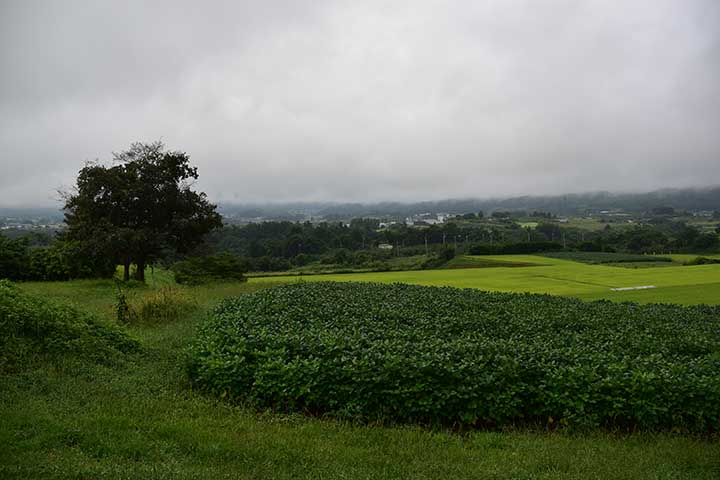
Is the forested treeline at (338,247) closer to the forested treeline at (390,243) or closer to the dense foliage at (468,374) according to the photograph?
the forested treeline at (390,243)

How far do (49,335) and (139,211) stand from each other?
18.9 metres

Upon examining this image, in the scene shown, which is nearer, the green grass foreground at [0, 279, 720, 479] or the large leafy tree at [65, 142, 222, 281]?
the green grass foreground at [0, 279, 720, 479]

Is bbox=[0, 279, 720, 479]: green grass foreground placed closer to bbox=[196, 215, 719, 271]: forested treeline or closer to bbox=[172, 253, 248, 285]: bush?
bbox=[172, 253, 248, 285]: bush

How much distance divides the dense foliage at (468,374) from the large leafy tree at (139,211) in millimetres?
17369

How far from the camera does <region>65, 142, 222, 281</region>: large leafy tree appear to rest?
1044 inches

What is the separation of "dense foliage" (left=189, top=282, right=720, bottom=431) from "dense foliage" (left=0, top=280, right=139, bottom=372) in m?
2.01

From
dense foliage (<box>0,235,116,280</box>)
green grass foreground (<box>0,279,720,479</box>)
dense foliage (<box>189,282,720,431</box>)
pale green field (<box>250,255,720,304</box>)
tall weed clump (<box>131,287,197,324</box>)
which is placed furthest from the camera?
dense foliage (<box>0,235,116,280</box>)

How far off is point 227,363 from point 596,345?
682 centimetres

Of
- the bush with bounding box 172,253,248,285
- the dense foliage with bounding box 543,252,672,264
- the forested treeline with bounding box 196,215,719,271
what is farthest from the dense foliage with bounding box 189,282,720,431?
the forested treeline with bounding box 196,215,719,271

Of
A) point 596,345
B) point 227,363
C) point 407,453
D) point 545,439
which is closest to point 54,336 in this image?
point 227,363

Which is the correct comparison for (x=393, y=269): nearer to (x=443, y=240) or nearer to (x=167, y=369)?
(x=443, y=240)

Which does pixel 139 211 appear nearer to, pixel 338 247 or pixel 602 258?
pixel 602 258

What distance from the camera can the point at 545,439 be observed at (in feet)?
22.4

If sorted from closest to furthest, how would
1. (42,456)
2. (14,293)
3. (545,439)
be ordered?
(42,456)
(545,439)
(14,293)
